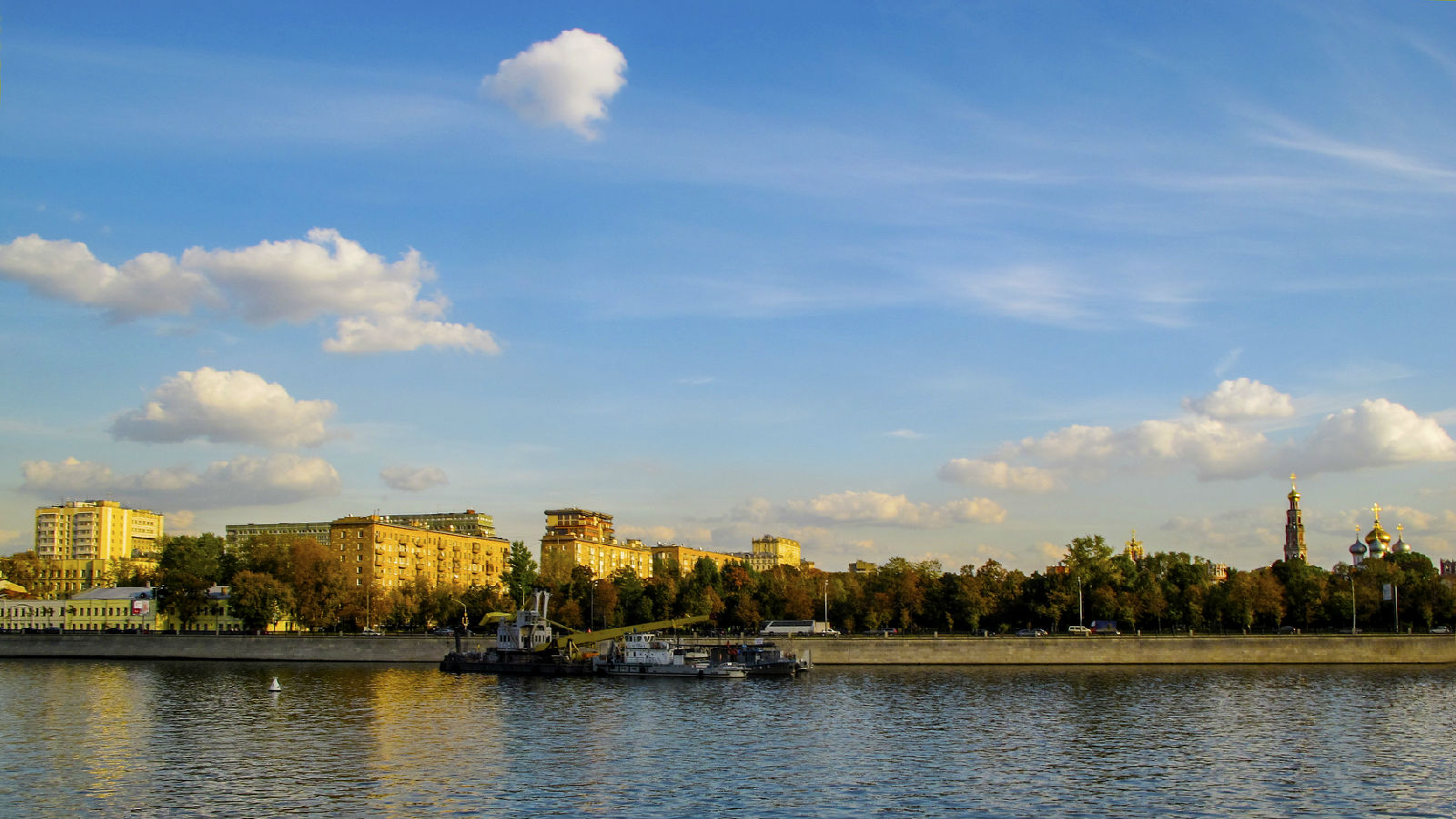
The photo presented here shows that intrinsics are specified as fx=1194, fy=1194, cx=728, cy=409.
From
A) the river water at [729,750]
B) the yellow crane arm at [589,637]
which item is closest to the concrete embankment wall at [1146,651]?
the yellow crane arm at [589,637]

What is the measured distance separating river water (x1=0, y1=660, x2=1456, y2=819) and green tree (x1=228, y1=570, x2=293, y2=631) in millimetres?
53984

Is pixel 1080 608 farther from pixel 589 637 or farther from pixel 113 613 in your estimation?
pixel 113 613

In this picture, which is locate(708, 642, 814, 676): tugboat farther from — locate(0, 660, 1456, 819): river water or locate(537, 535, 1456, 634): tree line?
locate(537, 535, 1456, 634): tree line

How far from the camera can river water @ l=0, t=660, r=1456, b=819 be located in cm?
4378

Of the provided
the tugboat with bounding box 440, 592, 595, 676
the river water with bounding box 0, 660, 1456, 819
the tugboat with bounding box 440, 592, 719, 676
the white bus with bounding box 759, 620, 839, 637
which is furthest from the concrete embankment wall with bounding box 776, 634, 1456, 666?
the river water with bounding box 0, 660, 1456, 819

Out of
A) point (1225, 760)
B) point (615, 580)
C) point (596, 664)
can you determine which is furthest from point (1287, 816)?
point (615, 580)

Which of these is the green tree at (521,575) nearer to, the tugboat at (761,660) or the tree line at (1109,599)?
the tree line at (1109,599)

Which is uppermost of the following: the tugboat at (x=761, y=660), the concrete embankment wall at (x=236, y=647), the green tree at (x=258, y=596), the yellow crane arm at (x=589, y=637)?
the green tree at (x=258, y=596)

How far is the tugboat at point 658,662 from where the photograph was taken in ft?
341

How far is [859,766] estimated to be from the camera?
52.0m

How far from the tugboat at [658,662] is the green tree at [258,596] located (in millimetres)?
60022

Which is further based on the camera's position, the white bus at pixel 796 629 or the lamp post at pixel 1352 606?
the lamp post at pixel 1352 606

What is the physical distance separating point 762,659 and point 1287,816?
68.8m

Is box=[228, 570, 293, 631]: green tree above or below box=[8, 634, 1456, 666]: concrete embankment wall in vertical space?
above
